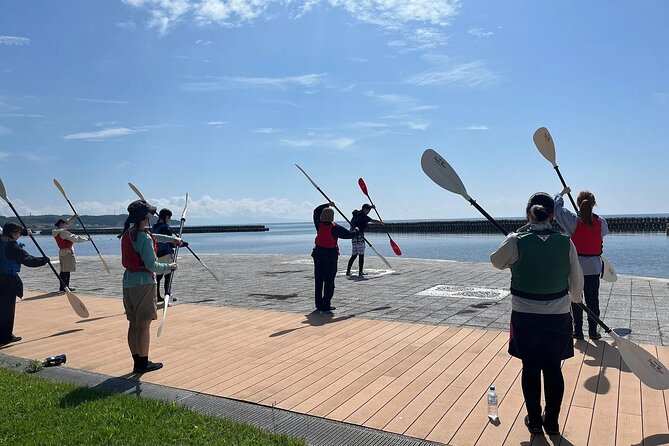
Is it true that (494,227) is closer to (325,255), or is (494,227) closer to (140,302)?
(325,255)

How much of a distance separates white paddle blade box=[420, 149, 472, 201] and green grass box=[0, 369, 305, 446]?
2.94m

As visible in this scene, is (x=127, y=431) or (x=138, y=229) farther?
(x=138, y=229)

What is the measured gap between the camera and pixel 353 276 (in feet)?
47.7

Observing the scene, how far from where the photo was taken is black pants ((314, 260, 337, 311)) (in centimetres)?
904

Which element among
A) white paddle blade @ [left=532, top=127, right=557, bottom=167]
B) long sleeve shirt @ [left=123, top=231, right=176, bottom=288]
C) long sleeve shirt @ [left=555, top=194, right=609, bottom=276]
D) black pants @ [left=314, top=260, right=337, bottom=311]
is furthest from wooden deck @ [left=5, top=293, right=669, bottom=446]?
white paddle blade @ [left=532, top=127, right=557, bottom=167]

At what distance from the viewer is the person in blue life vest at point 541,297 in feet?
12.0

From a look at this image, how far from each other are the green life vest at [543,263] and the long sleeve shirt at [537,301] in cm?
4

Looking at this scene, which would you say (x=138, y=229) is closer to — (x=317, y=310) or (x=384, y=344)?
(x=384, y=344)

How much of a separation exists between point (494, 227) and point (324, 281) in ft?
167

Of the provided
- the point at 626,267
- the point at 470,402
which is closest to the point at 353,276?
the point at 470,402

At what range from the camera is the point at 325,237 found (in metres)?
9.13

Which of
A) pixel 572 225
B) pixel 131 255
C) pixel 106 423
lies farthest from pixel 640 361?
pixel 131 255

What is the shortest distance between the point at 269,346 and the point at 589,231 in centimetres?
437

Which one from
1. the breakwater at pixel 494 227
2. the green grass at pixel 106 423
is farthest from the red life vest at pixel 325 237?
the breakwater at pixel 494 227
